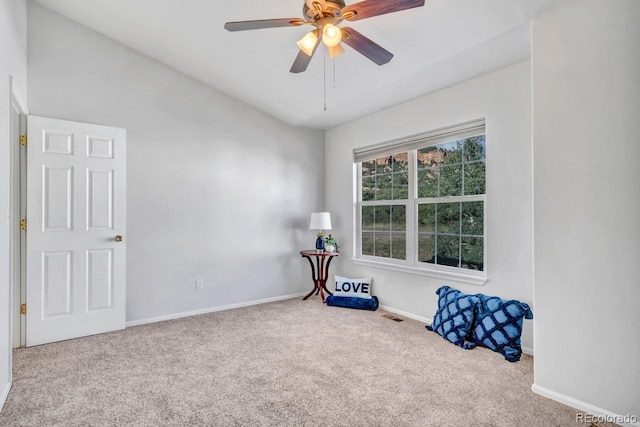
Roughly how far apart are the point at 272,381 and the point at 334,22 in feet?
7.65

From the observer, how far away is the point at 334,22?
202 cm

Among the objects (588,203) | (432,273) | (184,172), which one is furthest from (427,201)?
(184,172)

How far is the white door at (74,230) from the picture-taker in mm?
3006

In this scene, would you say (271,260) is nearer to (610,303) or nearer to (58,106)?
(58,106)

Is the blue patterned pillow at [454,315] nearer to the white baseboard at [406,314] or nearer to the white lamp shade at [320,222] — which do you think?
the white baseboard at [406,314]

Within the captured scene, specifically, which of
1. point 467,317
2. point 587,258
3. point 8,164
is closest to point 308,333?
point 467,317

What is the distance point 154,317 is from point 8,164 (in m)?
2.09

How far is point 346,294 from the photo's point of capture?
433 centimetres

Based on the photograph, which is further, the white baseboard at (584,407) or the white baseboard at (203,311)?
the white baseboard at (203,311)

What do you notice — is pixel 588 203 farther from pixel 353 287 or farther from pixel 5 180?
pixel 5 180

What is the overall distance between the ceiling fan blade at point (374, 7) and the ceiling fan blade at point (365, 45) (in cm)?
11

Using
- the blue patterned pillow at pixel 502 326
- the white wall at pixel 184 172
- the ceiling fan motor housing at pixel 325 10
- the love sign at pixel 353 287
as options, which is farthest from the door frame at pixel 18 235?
the blue patterned pillow at pixel 502 326

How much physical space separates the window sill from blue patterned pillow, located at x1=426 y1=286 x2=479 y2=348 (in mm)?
138

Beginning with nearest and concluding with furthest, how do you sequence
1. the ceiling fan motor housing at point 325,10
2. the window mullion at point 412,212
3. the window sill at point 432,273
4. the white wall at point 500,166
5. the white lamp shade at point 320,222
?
1. the ceiling fan motor housing at point 325,10
2. the white wall at point 500,166
3. the window sill at point 432,273
4. the window mullion at point 412,212
5. the white lamp shade at point 320,222
